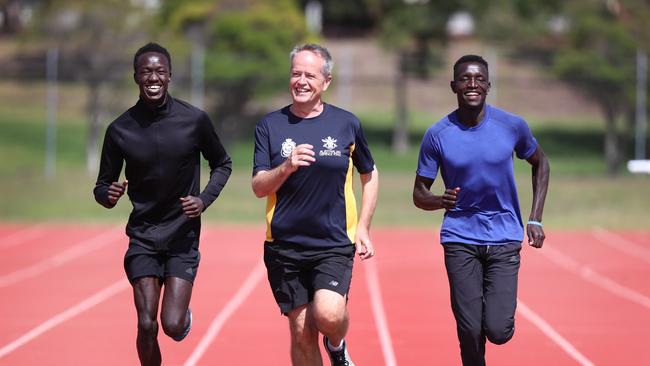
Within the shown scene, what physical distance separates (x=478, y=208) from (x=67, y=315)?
590 cm

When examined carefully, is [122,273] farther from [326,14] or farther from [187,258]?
[326,14]

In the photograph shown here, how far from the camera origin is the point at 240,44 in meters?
32.4

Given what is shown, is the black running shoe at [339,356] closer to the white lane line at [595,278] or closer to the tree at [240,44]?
the white lane line at [595,278]

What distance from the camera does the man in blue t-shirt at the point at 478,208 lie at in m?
6.89

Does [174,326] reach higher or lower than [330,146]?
lower

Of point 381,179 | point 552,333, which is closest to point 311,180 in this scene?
point 552,333

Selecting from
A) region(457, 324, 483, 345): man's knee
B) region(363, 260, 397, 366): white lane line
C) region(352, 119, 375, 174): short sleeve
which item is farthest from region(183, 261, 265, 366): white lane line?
region(457, 324, 483, 345): man's knee

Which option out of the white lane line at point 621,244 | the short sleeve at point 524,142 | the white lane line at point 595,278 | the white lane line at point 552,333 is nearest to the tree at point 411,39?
the white lane line at point 621,244

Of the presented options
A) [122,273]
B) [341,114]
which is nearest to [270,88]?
[122,273]

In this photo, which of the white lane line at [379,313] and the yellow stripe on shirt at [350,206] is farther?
the white lane line at [379,313]

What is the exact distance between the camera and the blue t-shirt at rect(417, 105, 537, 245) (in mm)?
6930

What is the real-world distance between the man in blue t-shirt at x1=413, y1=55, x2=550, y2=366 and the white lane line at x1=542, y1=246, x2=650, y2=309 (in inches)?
235

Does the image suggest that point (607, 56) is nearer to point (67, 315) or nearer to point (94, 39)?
point (94, 39)

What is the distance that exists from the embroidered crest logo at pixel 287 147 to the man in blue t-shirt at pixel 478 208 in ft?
2.79
